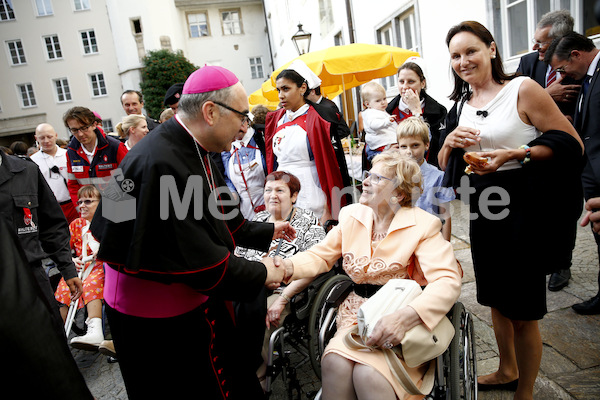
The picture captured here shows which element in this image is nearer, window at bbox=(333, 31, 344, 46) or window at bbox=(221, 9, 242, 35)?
window at bbox=(333, 31, 344, 46)

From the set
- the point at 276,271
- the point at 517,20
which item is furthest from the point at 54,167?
the point at 517,20

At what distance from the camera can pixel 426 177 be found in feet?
10.1

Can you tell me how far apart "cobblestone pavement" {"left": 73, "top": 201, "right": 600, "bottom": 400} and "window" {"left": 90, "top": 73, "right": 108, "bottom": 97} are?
32462mm

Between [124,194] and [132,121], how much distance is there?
341cm

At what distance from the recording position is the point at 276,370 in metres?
2.52

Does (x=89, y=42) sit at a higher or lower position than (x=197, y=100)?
higher

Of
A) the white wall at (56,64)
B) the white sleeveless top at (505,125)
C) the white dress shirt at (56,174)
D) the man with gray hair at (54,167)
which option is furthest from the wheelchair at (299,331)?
the white wall at (56,64)

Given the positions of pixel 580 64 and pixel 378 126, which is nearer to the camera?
pixel 580 64

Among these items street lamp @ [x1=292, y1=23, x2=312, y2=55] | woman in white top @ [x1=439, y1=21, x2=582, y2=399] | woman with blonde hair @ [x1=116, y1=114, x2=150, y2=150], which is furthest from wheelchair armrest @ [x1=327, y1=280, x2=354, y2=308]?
street lamp @ [x1=292, y1=23, x2=312, y2=55]

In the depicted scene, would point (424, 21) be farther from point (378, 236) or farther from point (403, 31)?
point (378, 236)

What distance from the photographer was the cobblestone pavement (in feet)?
8.23

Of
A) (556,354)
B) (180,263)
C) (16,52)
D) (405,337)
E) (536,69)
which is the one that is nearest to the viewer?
(180,263)

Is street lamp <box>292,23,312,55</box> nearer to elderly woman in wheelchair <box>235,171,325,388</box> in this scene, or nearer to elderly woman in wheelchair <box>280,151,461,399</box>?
elderly woman in wheelchair <box>235,171,325,388</box>

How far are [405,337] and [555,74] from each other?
328 centimetres
